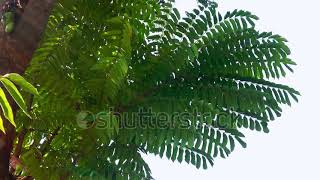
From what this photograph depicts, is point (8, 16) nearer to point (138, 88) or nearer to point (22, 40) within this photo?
point (22, 40)

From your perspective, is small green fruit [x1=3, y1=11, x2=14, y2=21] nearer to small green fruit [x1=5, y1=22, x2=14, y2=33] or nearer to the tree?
small green fruit [x1=5, y1=22, x2=14, y2=33]

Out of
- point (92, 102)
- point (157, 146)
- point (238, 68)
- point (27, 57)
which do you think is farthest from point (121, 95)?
point (27, 57)

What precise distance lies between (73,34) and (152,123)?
77cm

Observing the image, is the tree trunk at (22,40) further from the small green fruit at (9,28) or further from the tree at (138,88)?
the tree at (138,88)

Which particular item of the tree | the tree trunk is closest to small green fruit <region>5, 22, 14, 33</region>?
the tree trunk

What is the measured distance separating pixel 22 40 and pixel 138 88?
1.13 metres

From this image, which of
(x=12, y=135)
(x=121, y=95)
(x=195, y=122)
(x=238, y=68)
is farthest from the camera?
(x=238, y=68)

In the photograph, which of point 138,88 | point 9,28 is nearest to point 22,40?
point 9,28

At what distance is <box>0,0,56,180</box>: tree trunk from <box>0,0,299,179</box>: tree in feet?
1.99

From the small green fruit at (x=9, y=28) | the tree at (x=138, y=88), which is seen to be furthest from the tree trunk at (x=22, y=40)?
the tree at (x=138, y=88)

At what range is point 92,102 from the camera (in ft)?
9.03

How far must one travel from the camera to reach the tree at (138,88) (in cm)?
246

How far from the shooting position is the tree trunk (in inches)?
65.2

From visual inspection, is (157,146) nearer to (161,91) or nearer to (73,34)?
(161,91)
